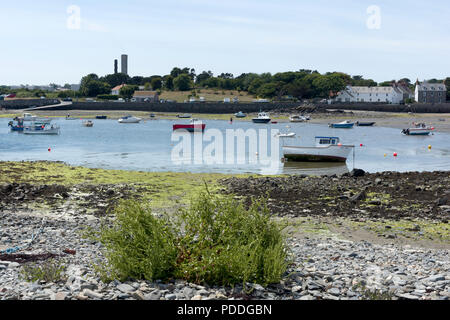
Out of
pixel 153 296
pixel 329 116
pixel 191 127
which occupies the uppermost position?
pixel 329 116

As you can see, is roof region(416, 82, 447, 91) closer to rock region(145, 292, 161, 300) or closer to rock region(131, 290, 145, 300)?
rock region(145, 292, 161, 300)

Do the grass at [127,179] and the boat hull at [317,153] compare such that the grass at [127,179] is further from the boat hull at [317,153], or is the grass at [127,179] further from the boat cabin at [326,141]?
the boat cabin at [326,141]

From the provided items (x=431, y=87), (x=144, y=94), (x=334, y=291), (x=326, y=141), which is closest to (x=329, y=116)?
(x=431, y=87)

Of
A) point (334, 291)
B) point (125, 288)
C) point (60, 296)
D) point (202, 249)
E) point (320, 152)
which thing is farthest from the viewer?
point (320, 152)

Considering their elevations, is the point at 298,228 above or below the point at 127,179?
below

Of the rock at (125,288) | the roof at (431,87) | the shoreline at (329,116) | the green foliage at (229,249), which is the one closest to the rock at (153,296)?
the rock at (125,288)

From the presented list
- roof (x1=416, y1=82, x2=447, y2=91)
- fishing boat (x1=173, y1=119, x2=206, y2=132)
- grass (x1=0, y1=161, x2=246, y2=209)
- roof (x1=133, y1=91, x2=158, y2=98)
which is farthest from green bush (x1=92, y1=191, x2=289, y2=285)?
roof (x1=416, y1=82, x2=447, y2=91)

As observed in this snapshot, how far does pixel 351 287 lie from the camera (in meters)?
9.98

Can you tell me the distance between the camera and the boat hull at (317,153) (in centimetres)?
4253

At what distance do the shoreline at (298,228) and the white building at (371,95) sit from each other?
163m

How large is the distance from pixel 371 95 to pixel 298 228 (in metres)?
180

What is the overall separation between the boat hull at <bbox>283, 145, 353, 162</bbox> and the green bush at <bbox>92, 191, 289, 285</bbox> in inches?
1264

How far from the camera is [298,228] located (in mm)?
17734

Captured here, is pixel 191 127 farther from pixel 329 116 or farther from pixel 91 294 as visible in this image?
pixel 91 294
